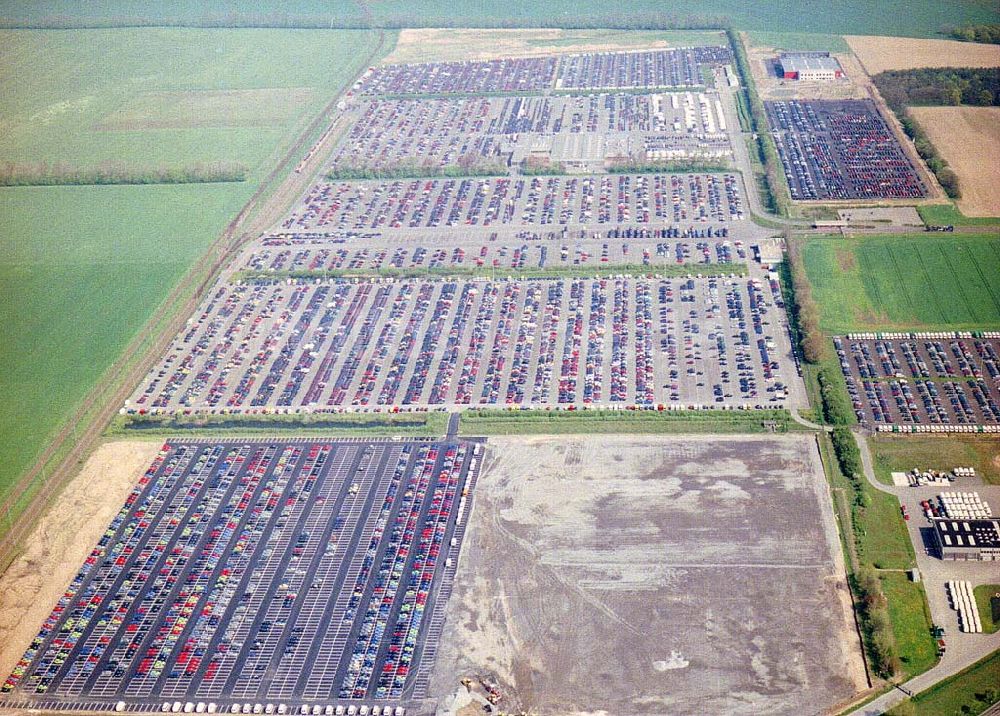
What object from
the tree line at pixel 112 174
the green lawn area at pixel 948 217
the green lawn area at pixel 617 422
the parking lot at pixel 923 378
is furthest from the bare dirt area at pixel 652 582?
the tree line at pixel 112 174

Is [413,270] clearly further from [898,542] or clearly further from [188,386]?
[898,542]

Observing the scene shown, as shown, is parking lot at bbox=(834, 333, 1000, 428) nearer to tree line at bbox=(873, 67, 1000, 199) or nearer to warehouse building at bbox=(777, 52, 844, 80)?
tree line at bbox=(873, 67, 1000, 199)

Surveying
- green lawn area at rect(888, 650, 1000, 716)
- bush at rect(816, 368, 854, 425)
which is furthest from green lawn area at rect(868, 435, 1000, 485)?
green lawn area at rect(888, 650, 1000, 716)

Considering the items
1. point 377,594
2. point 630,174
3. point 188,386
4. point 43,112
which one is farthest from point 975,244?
point 43,112

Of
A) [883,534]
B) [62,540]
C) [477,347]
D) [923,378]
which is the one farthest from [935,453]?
[62,540]

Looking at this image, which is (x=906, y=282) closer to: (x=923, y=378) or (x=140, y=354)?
(x=923, y=378)

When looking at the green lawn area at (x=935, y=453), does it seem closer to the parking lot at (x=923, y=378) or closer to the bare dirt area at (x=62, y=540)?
the parking lot at (x=923, y=378)
